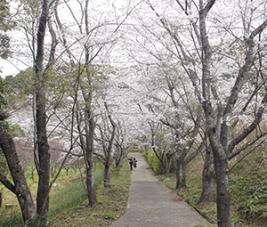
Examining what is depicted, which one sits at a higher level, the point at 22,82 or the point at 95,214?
the point at 22,82

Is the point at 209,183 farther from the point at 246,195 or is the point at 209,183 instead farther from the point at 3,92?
the point at 3,92

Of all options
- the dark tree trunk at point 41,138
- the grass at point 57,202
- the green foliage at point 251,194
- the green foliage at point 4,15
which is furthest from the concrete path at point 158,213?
the green foliage at point 4,15

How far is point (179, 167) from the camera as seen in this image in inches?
629

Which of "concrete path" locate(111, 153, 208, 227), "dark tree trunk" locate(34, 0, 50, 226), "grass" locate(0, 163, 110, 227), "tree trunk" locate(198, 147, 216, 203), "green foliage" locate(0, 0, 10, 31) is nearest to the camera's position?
"green foliage" locate(0, 0, 10, 31)

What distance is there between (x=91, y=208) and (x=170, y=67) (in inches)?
212

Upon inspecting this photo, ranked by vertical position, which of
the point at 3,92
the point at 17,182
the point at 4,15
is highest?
the point at 4,15

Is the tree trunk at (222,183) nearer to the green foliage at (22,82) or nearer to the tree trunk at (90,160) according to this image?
the green foliage at (22,82)

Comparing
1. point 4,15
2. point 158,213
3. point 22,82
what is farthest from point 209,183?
point 4,15

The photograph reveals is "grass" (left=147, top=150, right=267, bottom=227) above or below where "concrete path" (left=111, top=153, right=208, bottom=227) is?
above

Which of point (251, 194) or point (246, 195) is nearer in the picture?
point (251, 194)

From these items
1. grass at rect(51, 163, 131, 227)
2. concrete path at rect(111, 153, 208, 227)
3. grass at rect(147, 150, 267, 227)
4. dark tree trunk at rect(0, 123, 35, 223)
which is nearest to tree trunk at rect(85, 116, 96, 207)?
grass at rect(51, 163, 131, 227)

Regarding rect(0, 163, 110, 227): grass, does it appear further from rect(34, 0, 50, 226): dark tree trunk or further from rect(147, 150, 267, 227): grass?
rect(147, 150, 267, 227): grass

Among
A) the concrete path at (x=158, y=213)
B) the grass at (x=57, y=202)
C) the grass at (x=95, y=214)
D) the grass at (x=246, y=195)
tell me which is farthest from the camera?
the concrete path at (x=158, y=213)

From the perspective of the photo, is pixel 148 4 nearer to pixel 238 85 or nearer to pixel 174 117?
pixel 238 85
